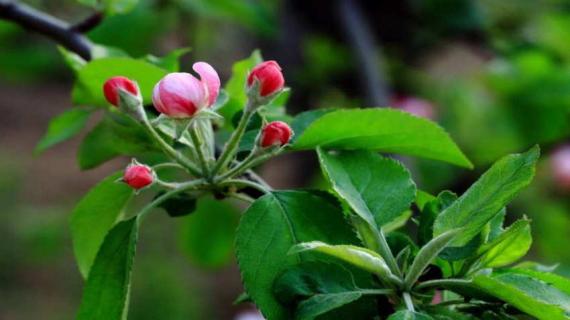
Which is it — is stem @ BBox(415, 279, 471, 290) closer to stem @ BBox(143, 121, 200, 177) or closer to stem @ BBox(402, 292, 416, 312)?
stem @ BBox(402, 292, 416, 312)

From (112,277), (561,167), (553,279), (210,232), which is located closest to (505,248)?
(553,279)

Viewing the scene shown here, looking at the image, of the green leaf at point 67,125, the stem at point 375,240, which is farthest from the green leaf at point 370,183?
the green leaf at point 67,125

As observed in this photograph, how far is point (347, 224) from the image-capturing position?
1.77ft

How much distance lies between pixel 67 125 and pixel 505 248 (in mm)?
428

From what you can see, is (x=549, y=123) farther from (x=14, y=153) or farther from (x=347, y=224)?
(x=14, y=153)

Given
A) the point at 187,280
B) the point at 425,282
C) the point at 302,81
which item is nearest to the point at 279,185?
the point at 187,280

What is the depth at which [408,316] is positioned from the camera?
47cm

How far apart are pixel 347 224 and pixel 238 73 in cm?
23

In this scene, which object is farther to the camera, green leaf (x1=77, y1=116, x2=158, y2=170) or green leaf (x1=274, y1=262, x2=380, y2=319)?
green leaf (x1=77, y1=116, x2=158, y2=170)

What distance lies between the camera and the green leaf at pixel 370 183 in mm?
529

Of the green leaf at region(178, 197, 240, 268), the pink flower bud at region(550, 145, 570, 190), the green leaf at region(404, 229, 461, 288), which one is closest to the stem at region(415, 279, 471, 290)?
the green leaf at region(404, 229, 461, 288)

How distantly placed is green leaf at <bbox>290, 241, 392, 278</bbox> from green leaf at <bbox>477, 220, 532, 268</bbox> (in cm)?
7

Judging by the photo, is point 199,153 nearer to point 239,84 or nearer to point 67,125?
point 239,84

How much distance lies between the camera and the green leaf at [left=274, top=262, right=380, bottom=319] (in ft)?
1.60
